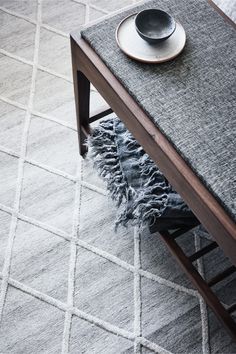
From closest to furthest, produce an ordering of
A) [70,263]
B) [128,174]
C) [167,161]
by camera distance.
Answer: [167,161], [128,174], [70,263]

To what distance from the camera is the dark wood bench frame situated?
78 cm

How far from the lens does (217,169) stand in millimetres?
797

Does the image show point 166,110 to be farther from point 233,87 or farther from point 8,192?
point 8,192

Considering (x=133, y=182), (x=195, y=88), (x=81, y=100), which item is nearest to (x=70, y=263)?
(x=133, y=182)

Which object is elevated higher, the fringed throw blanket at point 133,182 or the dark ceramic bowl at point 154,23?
the dark ceramic bowl at point 154,23

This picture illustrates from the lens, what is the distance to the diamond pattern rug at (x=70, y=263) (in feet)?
3.51

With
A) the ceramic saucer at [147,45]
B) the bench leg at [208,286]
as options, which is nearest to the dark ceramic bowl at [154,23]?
the ceramic saucer at [147,45]

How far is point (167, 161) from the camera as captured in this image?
0.84 metres

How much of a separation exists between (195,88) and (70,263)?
0.56 m

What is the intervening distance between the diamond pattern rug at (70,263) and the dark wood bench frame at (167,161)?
0.15m

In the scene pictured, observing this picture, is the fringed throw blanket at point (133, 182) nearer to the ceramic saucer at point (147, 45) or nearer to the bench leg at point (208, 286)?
the bench leg at point (208, 286)

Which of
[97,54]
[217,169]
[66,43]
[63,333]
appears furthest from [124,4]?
[63,333]

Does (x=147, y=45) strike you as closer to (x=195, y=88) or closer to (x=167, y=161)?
(x=195, y=88)

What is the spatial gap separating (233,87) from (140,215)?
34cm
